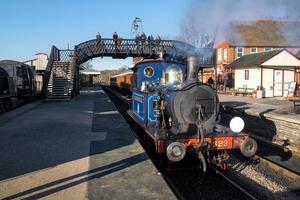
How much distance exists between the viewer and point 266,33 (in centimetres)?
927

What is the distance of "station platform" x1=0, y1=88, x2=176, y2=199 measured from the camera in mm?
5953

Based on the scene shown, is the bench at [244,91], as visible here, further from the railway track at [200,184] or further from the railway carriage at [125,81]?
the railway track at [200,184]

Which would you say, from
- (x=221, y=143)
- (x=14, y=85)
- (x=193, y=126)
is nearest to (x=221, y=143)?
(x=221, y=143)

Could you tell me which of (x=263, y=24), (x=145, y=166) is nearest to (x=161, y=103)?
(x=145, y=166)

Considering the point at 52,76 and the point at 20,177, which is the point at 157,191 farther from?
the point at 52,76

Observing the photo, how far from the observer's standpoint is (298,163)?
9.78 m

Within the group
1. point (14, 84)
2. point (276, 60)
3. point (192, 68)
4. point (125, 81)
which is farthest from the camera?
point (125, 81)

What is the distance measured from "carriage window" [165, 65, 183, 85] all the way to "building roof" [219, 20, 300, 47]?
153 centimetres

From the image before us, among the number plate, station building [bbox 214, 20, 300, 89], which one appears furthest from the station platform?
station building [bbox 214, 20, 300, 89]

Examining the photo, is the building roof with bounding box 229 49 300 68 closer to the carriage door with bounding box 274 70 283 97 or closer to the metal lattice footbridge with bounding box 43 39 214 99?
the carriage door with bounding box 274 70 283 97

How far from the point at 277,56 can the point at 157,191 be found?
2408cm

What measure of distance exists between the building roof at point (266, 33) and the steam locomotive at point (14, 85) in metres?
12.6

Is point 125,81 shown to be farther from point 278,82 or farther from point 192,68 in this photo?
point 192,68

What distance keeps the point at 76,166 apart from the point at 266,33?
5422 mm
